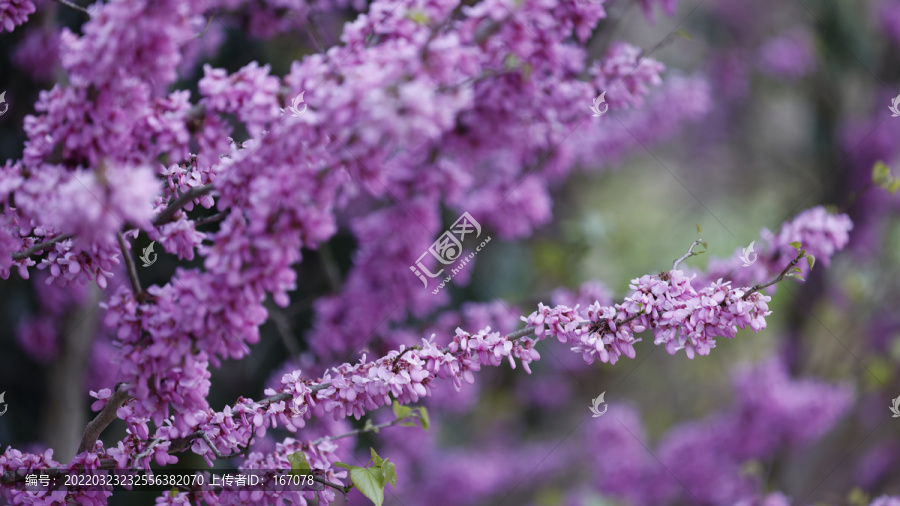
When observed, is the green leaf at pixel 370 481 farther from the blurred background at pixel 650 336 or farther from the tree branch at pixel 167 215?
the blurred background at pixel 650 336

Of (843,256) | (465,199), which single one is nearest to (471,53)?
(465,199)

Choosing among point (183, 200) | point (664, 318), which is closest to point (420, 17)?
point (183, 200)

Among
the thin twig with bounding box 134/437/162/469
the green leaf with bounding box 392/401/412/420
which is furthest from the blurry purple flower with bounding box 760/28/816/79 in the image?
the thin twig with bounding box 134/437/162/469

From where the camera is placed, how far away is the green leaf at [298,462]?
151cm

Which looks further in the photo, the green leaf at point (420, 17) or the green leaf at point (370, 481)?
the green leaf at point (370, 481)

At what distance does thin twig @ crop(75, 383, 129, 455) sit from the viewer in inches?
55.9

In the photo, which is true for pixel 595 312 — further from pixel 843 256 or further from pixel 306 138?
pixel 843 256

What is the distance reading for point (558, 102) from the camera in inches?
82.9

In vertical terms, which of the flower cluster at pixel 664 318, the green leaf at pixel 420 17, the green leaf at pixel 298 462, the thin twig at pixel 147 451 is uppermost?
the green leaf at pixel 420 17

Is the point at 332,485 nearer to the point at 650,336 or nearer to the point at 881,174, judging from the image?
the point at 881,174

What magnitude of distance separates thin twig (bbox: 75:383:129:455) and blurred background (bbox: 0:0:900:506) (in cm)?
107

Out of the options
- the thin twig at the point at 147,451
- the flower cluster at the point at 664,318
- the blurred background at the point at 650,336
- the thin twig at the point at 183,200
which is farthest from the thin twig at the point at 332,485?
the blurred background at the point at 650,336

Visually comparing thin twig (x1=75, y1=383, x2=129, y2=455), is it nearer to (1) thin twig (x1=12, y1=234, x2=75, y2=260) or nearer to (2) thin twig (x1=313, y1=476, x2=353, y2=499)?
(1) thin twig (x1=12, y1=234, x2=75, y2=260)

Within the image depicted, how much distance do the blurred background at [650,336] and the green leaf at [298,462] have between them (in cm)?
97
